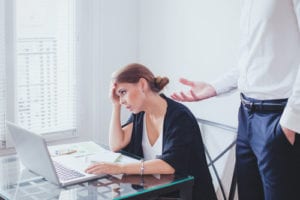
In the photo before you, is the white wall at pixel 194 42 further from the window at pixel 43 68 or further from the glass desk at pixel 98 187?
the glass desk at pixel 98 187

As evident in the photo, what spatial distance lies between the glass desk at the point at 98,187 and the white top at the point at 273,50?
0.46 m

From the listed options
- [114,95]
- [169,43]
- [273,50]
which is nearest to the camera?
[273,50]

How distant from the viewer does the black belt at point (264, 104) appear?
68.4 inches

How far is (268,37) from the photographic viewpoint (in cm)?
173

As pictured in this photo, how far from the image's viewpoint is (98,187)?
1.82m

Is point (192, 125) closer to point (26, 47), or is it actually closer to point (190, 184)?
point (190, 184)

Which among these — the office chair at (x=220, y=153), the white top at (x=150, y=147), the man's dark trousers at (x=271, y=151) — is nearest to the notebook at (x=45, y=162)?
the white top at (x=150, y=147)

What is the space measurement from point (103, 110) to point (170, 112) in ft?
4.17

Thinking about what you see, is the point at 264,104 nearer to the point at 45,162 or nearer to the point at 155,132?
the point at 155,132

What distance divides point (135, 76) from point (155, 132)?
10.9 inches

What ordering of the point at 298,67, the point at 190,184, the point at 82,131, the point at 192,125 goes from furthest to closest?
the point at 82,131 < the point at 192,125 < the point at 190,184 < the point at 298,67

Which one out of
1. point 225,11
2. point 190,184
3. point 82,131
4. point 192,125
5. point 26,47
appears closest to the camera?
point 190,184

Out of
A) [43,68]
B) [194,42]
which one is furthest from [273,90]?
[43,68]

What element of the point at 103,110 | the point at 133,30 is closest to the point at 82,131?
the point at 103,110
